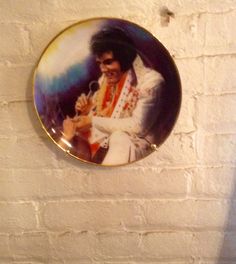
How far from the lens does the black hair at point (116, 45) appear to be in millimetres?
846

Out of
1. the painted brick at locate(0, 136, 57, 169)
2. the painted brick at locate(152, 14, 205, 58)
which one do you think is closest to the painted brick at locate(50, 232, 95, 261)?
the painted brick at locate(0, 136, 57, 169)

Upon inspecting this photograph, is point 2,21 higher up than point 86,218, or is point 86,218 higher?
point 2,21

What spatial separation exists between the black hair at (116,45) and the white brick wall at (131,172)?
0.14 feet

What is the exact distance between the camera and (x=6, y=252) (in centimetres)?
106

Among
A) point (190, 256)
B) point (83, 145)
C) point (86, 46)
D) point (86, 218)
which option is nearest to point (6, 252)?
point (86, 218)

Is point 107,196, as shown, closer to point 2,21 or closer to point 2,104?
point 2,104

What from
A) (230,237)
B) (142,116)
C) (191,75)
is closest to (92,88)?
(142,116)

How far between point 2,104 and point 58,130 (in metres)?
0.16

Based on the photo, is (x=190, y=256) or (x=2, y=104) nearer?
(x=2, y=104)

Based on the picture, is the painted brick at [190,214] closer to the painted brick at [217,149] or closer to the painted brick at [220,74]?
the painted brick at [217,149]

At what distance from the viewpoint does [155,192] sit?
0.97 metres

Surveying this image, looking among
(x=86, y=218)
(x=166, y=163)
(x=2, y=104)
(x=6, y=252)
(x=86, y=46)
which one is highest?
(x=86, y=46)

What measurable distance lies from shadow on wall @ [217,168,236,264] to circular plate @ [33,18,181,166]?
0.27 meters

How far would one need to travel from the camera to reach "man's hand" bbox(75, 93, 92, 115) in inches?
34.7
